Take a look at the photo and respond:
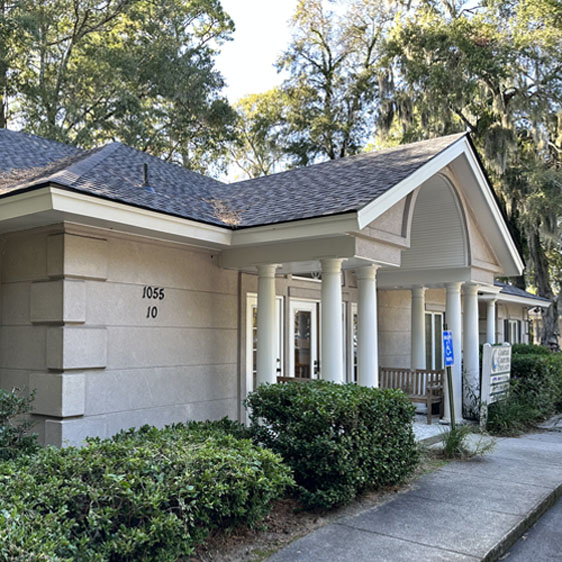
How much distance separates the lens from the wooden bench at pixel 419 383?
34.2ft

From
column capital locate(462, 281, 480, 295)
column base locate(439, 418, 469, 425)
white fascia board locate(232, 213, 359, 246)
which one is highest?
white fascia board locate(232, 213, 359, 246)

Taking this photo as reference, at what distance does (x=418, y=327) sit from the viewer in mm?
12281

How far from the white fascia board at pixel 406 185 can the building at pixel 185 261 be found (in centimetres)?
3

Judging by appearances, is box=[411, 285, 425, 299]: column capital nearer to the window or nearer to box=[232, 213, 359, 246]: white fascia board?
box=[232, 213, 359, 246]: white fascia board

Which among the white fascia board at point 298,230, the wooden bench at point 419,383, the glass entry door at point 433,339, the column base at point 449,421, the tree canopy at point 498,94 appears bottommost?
the column base at point 449,421

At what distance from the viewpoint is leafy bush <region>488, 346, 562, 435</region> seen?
9.64 m

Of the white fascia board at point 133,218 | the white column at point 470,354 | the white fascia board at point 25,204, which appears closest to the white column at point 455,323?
the white column at point 470,354

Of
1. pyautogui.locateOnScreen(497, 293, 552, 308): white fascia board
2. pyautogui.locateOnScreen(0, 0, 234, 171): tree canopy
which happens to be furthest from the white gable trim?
pyautogui.locateOnScreen(0, 0, 234, 171): tree canopy

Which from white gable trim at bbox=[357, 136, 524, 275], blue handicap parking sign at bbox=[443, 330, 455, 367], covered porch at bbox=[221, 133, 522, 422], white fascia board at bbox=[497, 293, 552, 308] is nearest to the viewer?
white gable trim at bbox=[357, 136, 524, 275]

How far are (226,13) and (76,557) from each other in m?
24.9

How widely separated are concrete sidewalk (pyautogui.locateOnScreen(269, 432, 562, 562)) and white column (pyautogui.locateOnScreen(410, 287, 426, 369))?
4950mm

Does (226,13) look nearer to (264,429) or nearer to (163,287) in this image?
(163,287)

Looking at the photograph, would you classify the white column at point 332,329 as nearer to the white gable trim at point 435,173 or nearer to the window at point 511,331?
the white gable trim at point 435,173

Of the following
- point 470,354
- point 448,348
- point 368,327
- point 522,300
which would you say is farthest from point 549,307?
point 368,327
